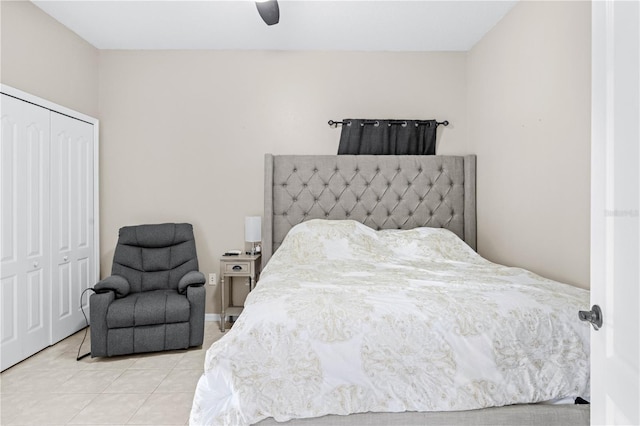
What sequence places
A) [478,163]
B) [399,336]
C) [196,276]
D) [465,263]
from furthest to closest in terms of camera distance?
[478,163] < [196,276] < [465,263] < [399,336]

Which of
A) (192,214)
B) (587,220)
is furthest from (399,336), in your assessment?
(192,214)

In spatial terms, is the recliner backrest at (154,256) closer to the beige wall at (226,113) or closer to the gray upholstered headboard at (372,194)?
the beige wall at (226,113)

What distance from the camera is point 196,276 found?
340 centimetres

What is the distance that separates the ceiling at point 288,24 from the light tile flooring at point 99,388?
2604mm

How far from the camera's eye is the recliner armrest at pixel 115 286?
3.18 meters

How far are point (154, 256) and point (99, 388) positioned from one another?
50.2 inches

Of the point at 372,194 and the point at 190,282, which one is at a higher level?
the point at 372,194

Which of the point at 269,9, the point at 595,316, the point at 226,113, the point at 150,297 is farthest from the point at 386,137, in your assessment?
the point at 595,316

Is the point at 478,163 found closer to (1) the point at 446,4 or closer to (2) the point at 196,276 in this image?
(1) the point at 446,4

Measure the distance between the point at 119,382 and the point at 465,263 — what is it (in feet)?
7.88

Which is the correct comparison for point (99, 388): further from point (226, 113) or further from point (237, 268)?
point (226, 113)

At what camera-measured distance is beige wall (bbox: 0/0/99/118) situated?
9.82 feet

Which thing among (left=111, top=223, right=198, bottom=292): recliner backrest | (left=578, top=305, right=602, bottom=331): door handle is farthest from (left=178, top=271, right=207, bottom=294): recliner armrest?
(left=578, top=305, right=602, bottom=331): door handle

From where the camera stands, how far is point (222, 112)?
406 cm
